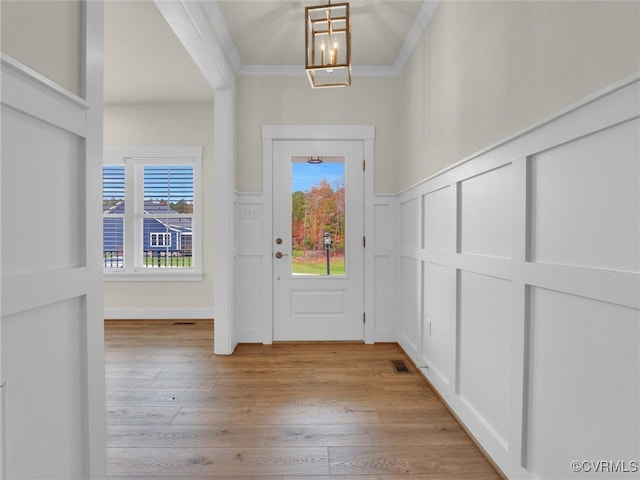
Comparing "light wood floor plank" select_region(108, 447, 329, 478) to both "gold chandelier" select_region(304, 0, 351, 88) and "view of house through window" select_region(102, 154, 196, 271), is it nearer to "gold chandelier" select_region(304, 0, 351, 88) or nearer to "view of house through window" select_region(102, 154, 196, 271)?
"gold chandelier" select_region(304, 0, 351, 88)

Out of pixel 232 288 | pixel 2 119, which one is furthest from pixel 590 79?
pixel 232 288

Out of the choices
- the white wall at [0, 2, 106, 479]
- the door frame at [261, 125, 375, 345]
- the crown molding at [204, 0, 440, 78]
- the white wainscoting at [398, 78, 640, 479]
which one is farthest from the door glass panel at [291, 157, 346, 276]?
the white wall at [0, 2, 106, 479]

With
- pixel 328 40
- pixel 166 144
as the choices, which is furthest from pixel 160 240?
pixel 328 40

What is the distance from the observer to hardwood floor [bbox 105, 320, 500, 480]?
1700 mm

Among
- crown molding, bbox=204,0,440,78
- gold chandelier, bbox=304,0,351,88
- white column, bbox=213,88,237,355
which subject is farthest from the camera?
white column, bbox=213,88,237,355

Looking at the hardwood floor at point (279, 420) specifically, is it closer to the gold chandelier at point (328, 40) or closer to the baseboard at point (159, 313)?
the baseboard at point (159, 313)

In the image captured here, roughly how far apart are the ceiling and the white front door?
2.54 feet

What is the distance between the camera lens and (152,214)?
4.69 m

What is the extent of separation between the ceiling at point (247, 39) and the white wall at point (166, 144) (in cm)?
55

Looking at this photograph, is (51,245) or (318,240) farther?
(318,240)

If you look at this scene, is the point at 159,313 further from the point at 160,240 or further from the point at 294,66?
the point at 294,66

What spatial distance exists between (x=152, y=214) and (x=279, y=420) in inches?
137

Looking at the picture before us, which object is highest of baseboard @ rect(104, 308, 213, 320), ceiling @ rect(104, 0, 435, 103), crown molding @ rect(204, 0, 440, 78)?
ceiling @ rect(104, 0, 435, 103)

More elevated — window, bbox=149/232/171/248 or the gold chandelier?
the gold chandelier
